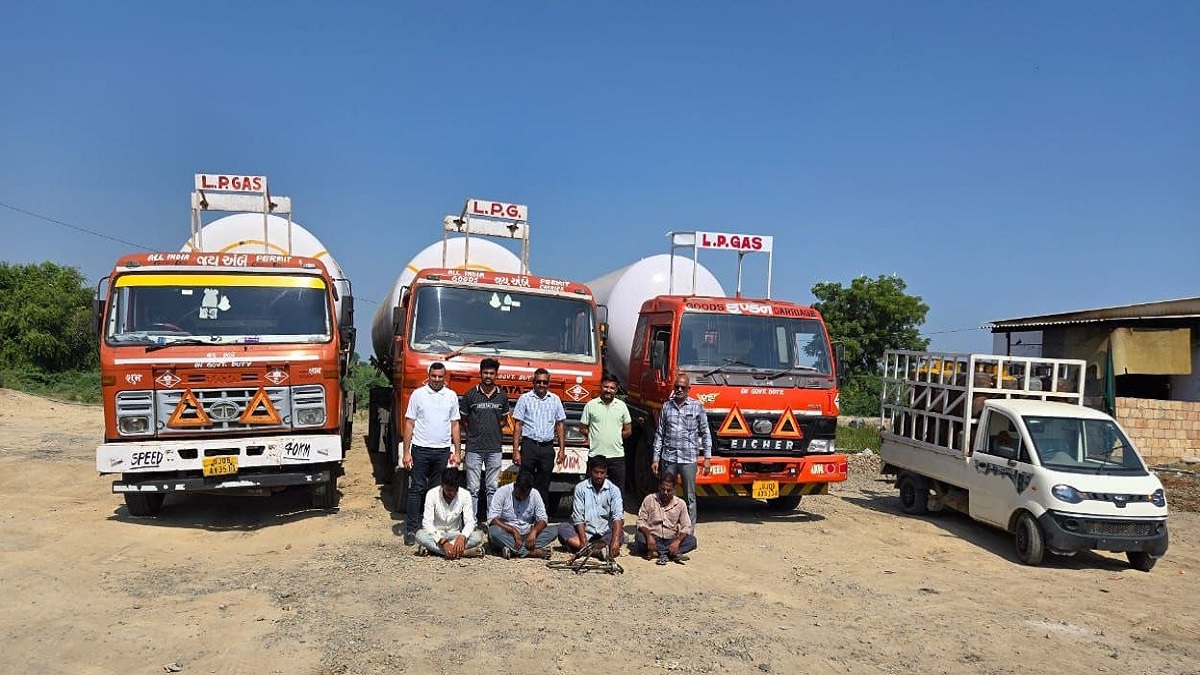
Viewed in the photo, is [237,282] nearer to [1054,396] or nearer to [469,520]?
[469,520]

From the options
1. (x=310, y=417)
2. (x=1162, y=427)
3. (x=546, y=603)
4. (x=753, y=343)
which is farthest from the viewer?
(x=1162, y=427)

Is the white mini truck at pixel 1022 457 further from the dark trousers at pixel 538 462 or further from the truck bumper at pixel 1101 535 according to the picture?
the dark trousers at pixel 538 462

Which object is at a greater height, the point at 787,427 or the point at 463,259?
the point at 463,259

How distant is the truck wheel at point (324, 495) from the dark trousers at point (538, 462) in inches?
91.2

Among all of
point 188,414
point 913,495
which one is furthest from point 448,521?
point 913,495

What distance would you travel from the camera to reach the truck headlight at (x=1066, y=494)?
326 inches

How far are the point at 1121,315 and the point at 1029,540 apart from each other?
1522cm

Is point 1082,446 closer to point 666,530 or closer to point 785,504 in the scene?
point 785,504

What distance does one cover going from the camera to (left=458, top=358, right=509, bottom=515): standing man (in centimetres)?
824

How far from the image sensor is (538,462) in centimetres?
844

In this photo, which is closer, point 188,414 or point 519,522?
point 519,522

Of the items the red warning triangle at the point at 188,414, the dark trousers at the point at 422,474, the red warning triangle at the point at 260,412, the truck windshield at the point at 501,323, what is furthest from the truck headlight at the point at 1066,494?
the red warning triangle at the point at 188,414

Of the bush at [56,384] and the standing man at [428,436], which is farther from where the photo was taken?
the bush at [56,384]

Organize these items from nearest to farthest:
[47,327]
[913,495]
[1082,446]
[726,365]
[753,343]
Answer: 1. [1082,446]
2. [726,365]
3. [753,343]
4. [913,495]
5. [47,327]
